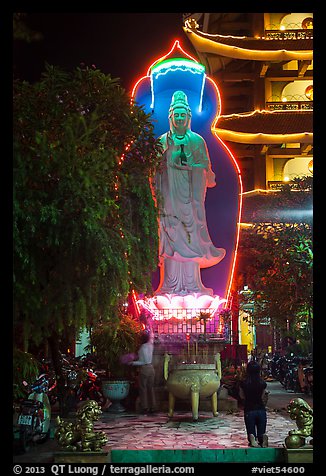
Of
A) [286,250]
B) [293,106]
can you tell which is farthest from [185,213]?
[293,106]

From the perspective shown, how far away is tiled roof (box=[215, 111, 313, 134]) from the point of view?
595 inches

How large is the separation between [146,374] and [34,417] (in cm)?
244

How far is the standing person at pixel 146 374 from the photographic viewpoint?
8398 millimetres

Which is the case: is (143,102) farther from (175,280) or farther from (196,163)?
(175,280)

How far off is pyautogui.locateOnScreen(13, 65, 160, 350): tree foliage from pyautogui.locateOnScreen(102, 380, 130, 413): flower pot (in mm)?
2642

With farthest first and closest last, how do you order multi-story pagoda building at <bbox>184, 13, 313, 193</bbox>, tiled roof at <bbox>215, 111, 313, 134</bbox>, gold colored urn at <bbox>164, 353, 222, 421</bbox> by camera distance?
multi-story pagoda building at <bbox>184, 13, 313, 193</bbox>, tiled roof at <bbox>215, 111, 313, 134</bbox>, gold colored urn at <bbox>164, 353, 222, 421</bbox>

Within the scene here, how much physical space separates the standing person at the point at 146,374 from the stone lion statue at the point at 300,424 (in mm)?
2799

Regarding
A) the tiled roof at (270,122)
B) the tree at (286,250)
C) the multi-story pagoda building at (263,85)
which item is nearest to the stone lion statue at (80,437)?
the tree at (286,250)

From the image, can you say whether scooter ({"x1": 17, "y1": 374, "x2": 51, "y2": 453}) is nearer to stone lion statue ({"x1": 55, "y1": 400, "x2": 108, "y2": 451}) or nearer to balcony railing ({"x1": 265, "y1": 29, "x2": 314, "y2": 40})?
stone lion statue ({"x1": 55, "y1": 400, "x2": 108, "y2": 451})

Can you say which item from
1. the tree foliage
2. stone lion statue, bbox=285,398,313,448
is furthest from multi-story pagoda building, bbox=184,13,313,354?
stone lion statue, bbox=285,398,313,448

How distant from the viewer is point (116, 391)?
8.55m

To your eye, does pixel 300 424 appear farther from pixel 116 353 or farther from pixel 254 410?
pixel 116 353

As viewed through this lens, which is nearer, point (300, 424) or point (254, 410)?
point (300, 424)
